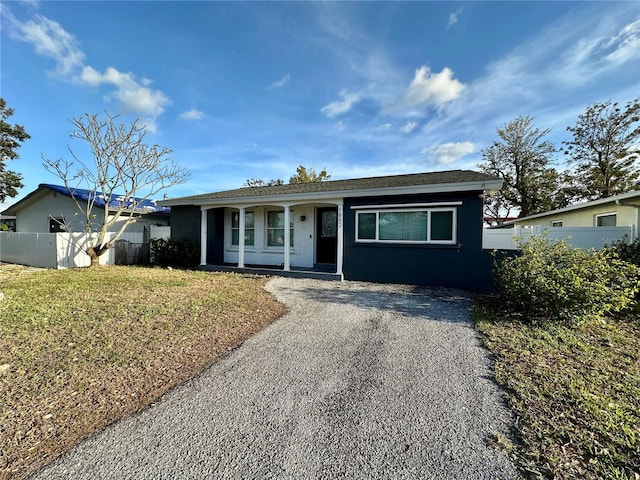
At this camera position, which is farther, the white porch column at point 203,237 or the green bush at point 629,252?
the white porch column at point 203,237

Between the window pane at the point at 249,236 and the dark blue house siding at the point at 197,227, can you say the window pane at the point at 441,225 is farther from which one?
the dark blue house siding at the point at 197,227

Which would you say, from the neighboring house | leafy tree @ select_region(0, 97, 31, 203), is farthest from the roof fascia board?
leafy tree @ select_region(0, 97, 31, 203)

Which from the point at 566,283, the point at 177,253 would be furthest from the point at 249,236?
the point at 566,283

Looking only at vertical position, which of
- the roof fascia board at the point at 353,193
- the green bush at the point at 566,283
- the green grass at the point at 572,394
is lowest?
the green grass at the point at 572,394

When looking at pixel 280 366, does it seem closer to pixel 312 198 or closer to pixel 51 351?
pixel 51 351

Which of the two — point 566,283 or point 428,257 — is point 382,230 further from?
point 566,283

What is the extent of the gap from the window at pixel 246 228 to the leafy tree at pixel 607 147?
77.2 ft

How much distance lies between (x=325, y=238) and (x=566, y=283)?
6.99 m

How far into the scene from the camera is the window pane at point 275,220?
36.4ft

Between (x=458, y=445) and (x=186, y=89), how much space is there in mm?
13241

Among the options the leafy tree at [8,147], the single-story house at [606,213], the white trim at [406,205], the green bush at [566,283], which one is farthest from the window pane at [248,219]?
the leafy tree at [8,147]

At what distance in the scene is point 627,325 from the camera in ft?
15.5

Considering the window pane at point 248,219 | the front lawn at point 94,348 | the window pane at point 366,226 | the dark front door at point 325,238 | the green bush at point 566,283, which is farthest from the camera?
the window pane at point 248,219

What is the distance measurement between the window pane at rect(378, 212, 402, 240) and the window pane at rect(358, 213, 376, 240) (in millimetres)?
234
